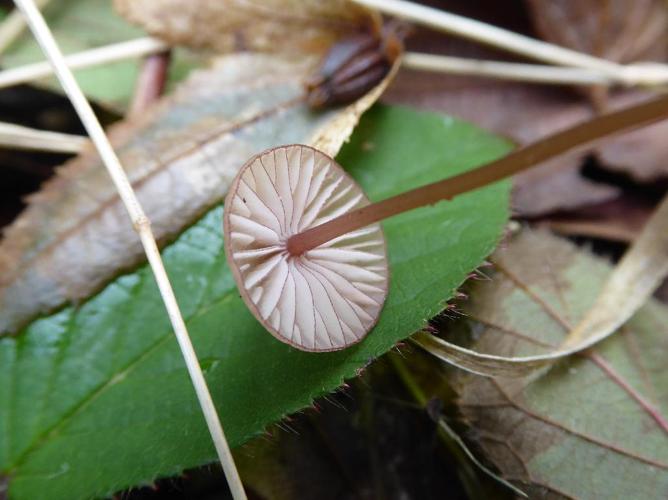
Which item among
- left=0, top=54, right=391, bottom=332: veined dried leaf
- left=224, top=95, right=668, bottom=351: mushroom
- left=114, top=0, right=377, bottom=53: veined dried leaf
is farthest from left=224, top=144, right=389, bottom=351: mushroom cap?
left=114, top=0, right=377, bottom=53: veined dried leaf

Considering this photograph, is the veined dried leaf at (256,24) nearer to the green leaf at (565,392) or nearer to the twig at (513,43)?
the twig at (513,43)

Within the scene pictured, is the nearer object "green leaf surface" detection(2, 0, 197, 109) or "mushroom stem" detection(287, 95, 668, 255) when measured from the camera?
"mushroom stem" detection(287, 95, 668, 255)

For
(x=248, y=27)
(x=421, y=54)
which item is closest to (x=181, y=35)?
(x=248, y=27)

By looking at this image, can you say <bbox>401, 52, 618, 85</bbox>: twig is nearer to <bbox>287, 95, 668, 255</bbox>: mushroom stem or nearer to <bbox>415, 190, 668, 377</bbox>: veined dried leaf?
<bbox>415, 190, 668, 377</bbox>: veined dried leaf

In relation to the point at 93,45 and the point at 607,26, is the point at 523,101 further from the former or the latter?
the point at 93,45

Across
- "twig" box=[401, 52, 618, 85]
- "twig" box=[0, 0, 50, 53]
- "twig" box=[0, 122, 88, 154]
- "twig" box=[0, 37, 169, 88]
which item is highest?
"twig" box=[0, 0, 50, 53]

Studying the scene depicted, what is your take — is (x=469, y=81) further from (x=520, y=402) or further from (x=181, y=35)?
(x=520, y=402)
